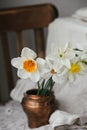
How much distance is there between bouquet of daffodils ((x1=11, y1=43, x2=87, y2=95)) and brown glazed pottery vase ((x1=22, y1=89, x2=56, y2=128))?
0.07 m

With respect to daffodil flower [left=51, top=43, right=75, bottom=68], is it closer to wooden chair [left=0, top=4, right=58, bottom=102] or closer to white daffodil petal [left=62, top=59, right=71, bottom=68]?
white daffodil petal [left=62, top=59, right=71, bottom=68]

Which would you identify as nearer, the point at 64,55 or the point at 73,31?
the point at 64,55

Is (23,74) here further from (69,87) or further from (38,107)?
(69,87)

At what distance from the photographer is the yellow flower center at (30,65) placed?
64cm

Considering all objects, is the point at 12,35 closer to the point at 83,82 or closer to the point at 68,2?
the point at 68,2

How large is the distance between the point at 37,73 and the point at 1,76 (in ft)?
2.79

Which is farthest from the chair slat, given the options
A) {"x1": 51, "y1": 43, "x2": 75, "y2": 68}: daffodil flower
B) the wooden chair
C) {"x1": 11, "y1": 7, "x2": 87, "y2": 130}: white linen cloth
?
{"x1": 51, "y1": 43, "x2": 75, "y2": 68}: daffodil flower

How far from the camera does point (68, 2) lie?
147 cm

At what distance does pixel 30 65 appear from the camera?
645mm

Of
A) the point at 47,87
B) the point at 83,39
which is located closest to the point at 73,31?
the point at 83,39

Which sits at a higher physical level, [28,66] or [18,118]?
[28,66]

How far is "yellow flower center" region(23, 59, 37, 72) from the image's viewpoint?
2.10 ft

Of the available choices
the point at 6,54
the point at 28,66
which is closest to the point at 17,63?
the point at 28,66

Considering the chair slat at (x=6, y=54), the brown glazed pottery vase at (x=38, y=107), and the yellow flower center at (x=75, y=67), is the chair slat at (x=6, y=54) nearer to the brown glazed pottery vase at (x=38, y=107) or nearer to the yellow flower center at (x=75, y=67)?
the brown glazed pottery vase at (x=38, y=107)
